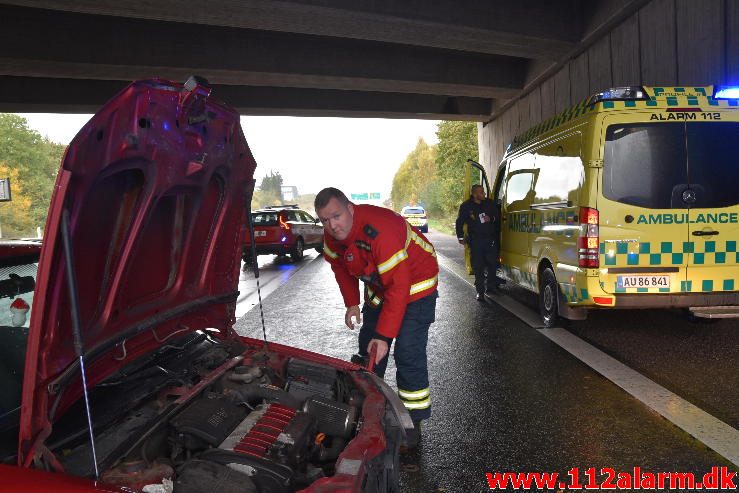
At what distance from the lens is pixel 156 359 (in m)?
2.47

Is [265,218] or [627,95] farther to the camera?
[265,218]

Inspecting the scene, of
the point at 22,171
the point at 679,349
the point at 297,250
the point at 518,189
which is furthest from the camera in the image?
the point at 22,171

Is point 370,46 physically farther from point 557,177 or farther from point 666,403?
point 666,403

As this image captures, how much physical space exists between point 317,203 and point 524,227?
15.3 feet

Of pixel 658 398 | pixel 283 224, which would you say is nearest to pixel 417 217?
pixel 283 224

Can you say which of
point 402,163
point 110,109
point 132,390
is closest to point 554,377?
point 132,390

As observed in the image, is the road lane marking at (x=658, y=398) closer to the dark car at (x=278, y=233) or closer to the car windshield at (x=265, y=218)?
the dark car at (x=278, y=233)

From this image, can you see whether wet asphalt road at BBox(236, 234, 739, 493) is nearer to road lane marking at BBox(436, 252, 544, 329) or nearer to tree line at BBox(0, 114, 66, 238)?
road lane marking at BBox(436, 252, 544, 329)

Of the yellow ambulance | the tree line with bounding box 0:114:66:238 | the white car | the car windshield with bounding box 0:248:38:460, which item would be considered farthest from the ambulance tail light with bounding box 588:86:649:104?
the tree line with bounding box 0:114:66:238

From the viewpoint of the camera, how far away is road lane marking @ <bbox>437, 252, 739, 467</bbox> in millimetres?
3064

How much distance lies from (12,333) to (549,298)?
17.5ft

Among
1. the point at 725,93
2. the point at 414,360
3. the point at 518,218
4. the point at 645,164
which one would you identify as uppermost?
the point at 725,93

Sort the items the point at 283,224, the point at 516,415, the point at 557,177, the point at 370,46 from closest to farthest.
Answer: the point at 516,415
the point at 557,177
the point at 370,46
the point at 283,224

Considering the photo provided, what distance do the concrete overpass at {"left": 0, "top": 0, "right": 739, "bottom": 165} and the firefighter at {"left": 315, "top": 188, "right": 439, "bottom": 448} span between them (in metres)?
7.49
